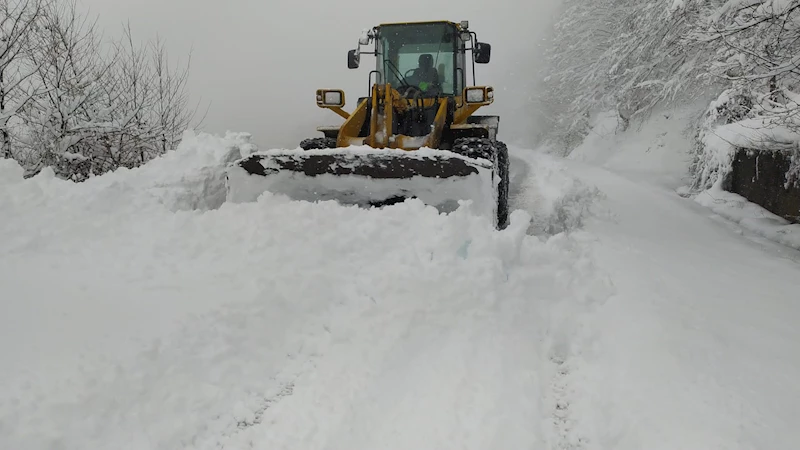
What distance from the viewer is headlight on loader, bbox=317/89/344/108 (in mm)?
7254

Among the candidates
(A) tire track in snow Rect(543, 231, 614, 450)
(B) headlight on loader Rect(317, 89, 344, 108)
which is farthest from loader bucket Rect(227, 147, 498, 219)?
(B) headlight on loader Rect(317, 89, 344, 108)

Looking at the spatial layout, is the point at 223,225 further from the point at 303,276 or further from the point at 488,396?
the point at 488,396

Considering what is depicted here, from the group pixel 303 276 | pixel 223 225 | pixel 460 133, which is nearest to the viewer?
pixel 303 276

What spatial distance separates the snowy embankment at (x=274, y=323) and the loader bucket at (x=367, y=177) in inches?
14.0

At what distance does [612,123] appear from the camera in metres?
23.0

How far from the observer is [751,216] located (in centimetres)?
802

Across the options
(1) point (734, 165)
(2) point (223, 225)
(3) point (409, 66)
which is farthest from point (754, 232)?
(2) point (223, 225)

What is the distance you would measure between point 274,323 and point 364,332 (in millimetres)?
545

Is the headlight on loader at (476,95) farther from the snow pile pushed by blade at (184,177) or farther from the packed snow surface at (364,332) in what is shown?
the snow pile pushed by blade at (184,177)

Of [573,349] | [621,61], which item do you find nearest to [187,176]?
[573,349]

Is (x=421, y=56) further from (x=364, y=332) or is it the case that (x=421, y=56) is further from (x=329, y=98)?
(x=364, y=332)

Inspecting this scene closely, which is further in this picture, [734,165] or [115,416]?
[734,165]

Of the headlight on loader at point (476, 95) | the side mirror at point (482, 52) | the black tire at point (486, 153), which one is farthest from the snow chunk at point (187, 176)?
the side mirror at point (482, 52)

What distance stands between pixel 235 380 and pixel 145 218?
269cm
